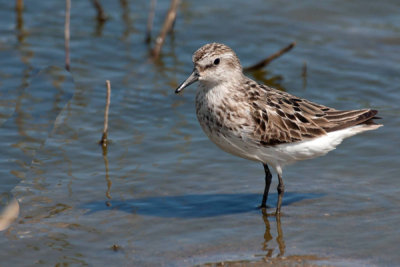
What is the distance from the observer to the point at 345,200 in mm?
9594

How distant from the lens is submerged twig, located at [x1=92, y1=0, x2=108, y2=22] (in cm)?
1584

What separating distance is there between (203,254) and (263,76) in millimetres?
6649

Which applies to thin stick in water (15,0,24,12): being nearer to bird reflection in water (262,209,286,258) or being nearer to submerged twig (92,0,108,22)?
submerged twig (92,0,108,22)

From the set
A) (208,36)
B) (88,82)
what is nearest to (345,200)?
(88,82)

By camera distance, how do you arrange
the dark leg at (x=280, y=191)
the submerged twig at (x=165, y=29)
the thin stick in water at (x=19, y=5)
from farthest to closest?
the thin stick in water at (x=19, y=5) < the submerged twig at (x=165, y=29) < the dark leg at (x=280, y=191)

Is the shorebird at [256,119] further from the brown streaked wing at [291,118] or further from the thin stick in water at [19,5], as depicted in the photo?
the thin stick in water at [19,5]

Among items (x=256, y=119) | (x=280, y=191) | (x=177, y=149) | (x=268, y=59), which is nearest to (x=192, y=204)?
(x=280, y=191)

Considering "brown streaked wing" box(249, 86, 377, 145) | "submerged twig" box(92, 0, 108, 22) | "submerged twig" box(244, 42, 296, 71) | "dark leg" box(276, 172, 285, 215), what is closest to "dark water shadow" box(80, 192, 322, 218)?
"dark leg" box(276, 172, 285, 215)

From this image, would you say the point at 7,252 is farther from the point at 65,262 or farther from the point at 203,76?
the point at 203,76

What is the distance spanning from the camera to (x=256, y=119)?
9.09 metres

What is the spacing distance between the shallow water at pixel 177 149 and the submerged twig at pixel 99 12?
0.19 m

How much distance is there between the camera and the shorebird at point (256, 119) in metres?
9.03

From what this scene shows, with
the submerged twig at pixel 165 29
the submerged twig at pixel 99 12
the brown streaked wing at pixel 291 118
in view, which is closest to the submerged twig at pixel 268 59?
the submerged twig at pixel 165 29

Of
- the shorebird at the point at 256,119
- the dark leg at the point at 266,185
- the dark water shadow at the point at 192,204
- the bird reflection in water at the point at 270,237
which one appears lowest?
the dark water shadow at the point at 192,204
